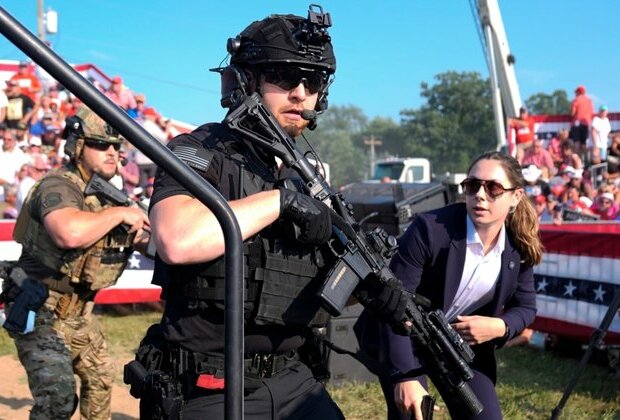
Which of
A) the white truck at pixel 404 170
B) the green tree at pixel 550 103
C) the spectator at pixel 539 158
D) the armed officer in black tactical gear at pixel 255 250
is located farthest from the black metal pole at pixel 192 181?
the green tree at pixel 550 103

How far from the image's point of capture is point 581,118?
15.0m

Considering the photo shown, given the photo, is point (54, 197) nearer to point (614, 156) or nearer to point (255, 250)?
point (255, 250)

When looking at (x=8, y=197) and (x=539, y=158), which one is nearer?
(x=8, y=197)

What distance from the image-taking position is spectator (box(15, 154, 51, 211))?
10383 mm

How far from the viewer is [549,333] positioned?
7113mm

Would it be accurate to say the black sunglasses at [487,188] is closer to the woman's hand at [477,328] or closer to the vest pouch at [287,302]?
the woman's hand at [477,328]

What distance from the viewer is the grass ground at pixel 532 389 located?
538cm

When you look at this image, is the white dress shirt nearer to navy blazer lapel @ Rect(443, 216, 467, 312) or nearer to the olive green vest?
navy blazer lapel @ Rect(443, 216, 467, 312)

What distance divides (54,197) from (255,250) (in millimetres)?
1853

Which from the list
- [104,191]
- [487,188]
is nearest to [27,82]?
[104,191]

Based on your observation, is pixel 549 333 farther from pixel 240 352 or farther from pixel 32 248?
pixel 240 352

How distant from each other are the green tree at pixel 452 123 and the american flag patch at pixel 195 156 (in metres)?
72.3

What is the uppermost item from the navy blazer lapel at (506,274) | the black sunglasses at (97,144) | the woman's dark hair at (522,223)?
the black sunglasses at (97,144)

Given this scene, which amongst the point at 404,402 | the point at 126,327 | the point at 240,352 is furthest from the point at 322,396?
the point at 126,327
